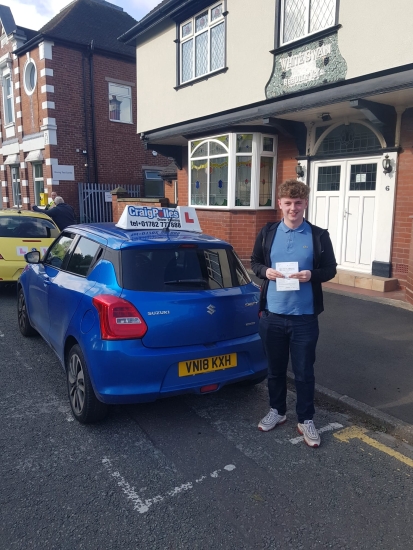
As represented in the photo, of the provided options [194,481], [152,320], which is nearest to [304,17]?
[152,320]

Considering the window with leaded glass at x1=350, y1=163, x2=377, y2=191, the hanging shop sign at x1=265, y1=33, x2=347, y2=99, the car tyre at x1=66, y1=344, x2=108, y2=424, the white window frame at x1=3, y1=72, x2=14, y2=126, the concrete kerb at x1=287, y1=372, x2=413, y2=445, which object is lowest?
the concrete kerb at x1=287, y1=372, x2=413, y2=445

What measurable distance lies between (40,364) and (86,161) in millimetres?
15055

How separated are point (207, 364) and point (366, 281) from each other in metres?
5.73

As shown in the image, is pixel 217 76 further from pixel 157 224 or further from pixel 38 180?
pixel 38 180

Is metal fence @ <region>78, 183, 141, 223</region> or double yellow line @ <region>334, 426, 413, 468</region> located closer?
double yellow line @ <region>334, 426, 413, 468</region>

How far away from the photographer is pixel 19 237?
786cm

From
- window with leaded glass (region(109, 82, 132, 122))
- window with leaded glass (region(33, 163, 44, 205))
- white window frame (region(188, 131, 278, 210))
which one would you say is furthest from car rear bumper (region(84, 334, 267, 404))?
window with leaded glass (region(109, 82, 132, 122))

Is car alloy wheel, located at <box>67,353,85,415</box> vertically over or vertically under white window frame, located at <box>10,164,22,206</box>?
under

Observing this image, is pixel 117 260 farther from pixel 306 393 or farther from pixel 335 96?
pixel 335 96

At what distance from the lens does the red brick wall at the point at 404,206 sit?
777cm

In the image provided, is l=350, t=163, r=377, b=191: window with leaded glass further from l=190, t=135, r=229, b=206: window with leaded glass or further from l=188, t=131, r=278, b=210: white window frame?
l=190, t=135, r=229, b=206: window with leaded glass

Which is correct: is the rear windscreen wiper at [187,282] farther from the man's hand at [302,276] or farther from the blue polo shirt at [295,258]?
the man's hand at [302,276]

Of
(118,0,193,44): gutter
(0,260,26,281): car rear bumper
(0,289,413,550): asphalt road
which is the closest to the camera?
(0,289,413,550): asphalt road

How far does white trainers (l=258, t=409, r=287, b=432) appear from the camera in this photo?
3.58 meters
